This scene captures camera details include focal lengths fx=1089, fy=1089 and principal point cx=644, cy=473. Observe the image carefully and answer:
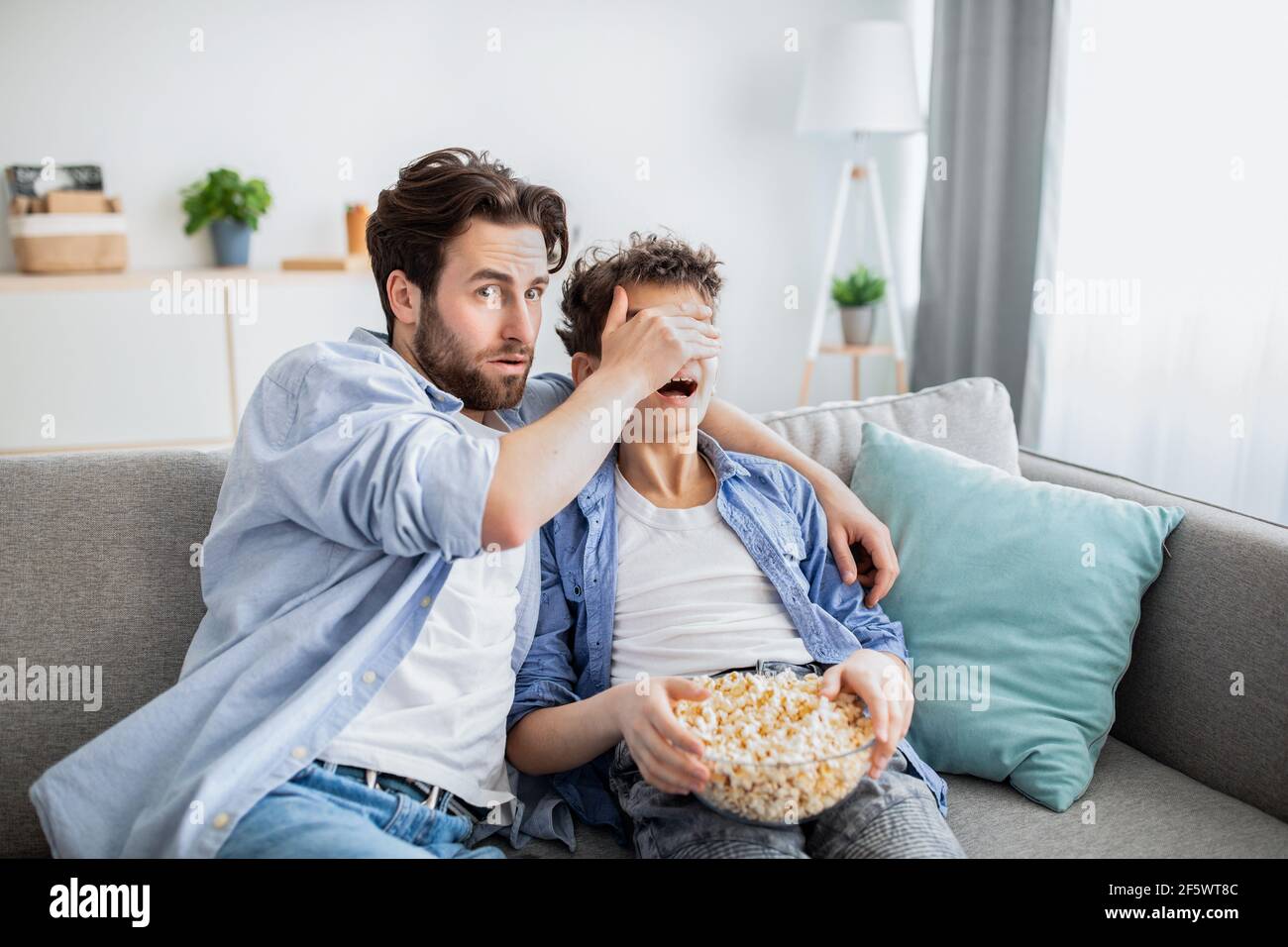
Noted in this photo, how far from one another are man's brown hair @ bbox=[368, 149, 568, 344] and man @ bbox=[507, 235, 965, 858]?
0.17 m

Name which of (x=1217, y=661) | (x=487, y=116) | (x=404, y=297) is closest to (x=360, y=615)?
(x=404, y=297)

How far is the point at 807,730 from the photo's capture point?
3.67 feet

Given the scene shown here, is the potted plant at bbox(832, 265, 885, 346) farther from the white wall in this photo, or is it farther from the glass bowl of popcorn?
the glass bowl of popcorn

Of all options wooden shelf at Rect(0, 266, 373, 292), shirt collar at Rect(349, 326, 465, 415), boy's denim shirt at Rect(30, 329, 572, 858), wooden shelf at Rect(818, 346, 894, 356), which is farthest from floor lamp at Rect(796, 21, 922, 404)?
boy's denim shirt at Rect(30, 329, 572, 858)

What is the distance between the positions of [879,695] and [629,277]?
0.68m

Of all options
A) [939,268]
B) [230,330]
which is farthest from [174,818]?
[939,268]

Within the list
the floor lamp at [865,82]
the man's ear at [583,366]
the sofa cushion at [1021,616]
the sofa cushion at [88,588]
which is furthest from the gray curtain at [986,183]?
the sofa cushion at [88,588]

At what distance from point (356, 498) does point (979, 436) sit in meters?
1.15

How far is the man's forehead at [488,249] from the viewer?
145cm

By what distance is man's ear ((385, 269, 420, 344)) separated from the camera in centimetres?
149
